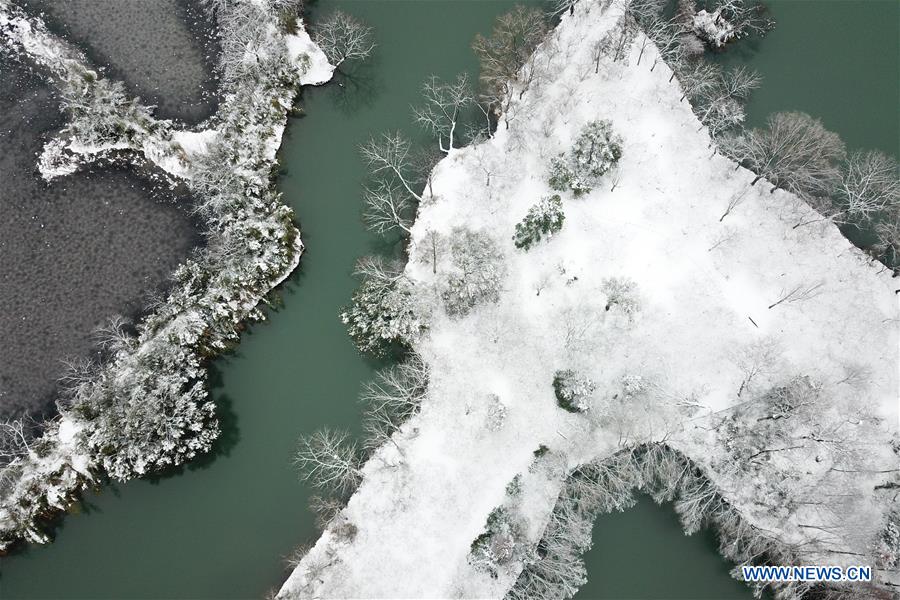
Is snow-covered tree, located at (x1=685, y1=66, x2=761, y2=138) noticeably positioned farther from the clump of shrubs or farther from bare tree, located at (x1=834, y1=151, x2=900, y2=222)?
bare tree, located at (x1=834, y1=151, x2=900, y2=222)

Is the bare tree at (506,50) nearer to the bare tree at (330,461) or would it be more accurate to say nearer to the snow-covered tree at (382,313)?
the snow-covered tree at (382,313)

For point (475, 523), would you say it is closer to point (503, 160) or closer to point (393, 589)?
point (393, 589)

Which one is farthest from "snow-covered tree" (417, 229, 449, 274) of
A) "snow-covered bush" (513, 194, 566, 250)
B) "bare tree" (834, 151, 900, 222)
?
"bare tree" (834, 151, 900, 222)

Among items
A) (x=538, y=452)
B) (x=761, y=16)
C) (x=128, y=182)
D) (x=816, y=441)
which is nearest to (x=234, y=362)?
(x=128, y=182)

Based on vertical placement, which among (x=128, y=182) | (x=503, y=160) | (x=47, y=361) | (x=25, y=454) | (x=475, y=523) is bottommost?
(x=475, y=523)

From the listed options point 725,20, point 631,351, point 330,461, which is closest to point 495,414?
point 631,351

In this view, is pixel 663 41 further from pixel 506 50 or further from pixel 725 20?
pixel 506 50

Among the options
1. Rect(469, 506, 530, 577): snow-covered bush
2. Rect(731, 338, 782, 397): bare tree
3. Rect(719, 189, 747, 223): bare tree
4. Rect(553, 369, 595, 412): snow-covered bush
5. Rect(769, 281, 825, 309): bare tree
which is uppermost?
Rect(719, 189, 747, 223): bare tree
